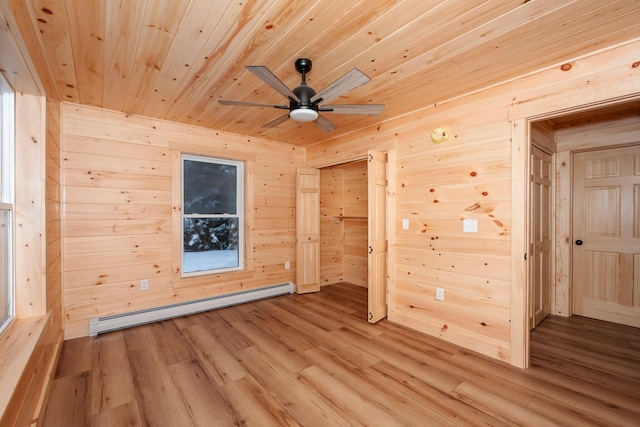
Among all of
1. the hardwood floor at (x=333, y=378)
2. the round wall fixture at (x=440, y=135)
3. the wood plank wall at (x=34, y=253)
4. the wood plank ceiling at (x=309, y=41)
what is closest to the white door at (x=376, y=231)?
the hardwood floor at (x=333, y=378)

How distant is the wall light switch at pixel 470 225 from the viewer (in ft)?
8.93

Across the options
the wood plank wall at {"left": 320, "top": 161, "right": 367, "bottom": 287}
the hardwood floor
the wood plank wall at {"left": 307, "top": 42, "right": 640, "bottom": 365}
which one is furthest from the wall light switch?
the wood plank wall at {"left": 320, "top": 161, "right": 367, "bottom": 287}

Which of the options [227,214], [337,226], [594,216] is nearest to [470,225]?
[594,216]

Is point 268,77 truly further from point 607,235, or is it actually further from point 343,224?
point 607,235

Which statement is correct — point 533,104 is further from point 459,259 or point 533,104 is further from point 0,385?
point 0,385

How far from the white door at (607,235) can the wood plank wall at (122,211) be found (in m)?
4.50

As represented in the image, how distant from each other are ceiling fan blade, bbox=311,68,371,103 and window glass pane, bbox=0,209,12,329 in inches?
90.8

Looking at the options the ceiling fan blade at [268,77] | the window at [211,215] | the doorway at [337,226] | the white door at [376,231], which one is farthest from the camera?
the doorway at [337,226]

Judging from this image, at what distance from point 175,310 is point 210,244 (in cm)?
96

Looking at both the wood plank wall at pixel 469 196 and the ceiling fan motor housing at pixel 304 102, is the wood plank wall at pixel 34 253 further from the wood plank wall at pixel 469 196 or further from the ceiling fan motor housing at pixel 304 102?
the wood plank wall at pixel 469 196

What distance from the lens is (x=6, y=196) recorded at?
6.64ft

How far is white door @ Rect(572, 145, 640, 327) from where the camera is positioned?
10.8ft

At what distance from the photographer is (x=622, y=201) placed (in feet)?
11.0

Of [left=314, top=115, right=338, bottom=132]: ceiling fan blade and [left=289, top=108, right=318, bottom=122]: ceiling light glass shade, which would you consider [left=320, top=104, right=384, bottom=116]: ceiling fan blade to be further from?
[left=314, top=115, right=338, bottom=132]: ceiling fan blade
